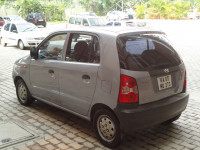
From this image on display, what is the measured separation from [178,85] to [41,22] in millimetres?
32810

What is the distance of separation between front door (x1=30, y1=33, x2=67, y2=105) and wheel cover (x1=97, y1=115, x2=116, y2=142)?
1.09 meters

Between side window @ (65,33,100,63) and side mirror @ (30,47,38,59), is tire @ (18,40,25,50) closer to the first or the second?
side mirror @ (30,47,38,59)

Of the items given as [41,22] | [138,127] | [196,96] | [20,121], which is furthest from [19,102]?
[41,22]

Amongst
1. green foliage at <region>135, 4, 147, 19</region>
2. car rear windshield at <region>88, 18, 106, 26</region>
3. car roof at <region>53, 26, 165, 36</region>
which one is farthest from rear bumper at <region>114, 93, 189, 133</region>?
green foliage at <region>135, 4, 147, 19</region>

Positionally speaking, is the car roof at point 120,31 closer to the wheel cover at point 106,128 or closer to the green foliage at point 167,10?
the wheel cover at point 106,128

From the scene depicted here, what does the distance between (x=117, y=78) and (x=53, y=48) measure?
1779mm

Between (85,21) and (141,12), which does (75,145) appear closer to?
(85,21)

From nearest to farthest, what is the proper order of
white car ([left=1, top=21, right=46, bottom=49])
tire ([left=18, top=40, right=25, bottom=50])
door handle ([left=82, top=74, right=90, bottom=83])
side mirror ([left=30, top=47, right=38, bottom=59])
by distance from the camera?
door handle ([left=82, top=74, right=90, bottom=83]), side mirror ([left=30, top=47, right=38, bottom=59]), white car ([left=1, top=21, right=46, bottom=49]), tire ([left=18, top=40, right=25, bottom=50])

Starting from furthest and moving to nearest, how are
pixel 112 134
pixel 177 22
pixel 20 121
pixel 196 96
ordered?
pixel 177 22 < pixel 196 96 < pixel 20 121 < pixel 112 134

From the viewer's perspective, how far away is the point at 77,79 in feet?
13.7

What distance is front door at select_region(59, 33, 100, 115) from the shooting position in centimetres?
397

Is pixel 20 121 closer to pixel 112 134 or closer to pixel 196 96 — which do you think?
pixel 112 134

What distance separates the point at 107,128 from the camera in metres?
3.86

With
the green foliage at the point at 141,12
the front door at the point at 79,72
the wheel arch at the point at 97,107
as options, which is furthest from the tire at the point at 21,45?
the green foliage at the point at 141,12
